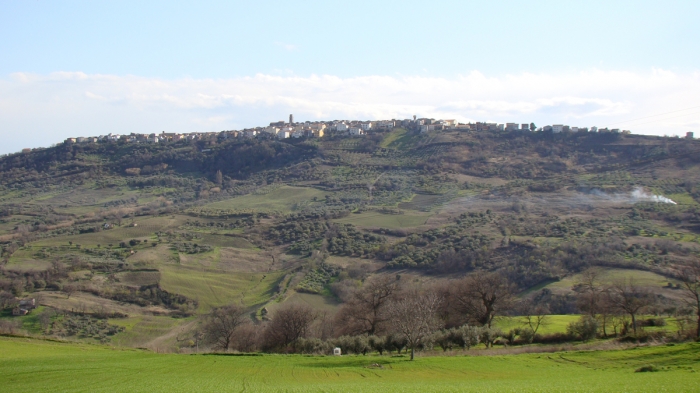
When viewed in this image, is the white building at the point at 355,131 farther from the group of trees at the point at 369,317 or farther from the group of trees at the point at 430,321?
the group of trees at the point at 369,317

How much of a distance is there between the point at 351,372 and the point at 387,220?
175 ft

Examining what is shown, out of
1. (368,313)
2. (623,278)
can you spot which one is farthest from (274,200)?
(623,278)

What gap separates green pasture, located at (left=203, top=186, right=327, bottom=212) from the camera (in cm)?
8969

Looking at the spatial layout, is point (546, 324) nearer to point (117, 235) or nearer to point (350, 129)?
point (117, 235)

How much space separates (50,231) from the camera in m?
75.7

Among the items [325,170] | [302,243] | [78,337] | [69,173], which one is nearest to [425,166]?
[325,170]

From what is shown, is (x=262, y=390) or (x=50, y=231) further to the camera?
(x=50, y=231)

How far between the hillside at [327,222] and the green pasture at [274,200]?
2.08 ft

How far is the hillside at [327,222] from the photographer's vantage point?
50750 millimetres

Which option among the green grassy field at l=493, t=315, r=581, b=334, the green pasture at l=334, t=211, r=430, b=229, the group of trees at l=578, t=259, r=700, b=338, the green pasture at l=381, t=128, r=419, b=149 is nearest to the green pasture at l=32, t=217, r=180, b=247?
the green pasture at l=334, t=211, r=430, b=229

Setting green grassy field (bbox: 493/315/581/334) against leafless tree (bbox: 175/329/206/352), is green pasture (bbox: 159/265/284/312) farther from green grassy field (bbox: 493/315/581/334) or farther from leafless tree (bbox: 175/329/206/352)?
green grassy field (bbox: 493/315/581/334)

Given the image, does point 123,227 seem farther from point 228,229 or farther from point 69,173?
point 69,173

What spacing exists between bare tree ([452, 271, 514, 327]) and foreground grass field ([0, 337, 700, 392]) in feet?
35.5

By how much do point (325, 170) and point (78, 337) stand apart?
71423mm
